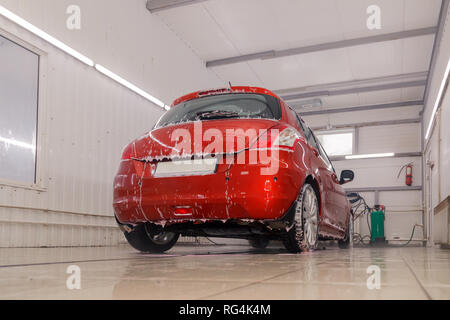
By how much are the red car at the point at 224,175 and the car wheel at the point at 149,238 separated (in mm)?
14

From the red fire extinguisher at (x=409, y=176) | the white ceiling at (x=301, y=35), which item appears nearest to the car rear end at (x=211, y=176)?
the white ceiling at (x=301, y=35)

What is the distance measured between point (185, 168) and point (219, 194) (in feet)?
1.07

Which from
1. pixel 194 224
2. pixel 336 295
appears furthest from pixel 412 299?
pixel 194 224

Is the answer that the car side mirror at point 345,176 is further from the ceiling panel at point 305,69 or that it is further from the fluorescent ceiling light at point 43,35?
the ceiling panel at point 305,69

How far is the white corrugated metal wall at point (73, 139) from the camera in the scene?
5.29 meters

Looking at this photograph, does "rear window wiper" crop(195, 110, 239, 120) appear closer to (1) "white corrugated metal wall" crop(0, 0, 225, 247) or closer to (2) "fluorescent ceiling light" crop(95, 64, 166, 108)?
(1) "white corrugated metal wall" crop(0, 0, 225, 247)

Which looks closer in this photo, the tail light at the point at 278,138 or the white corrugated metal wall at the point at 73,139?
the tail light at the point at 278,138

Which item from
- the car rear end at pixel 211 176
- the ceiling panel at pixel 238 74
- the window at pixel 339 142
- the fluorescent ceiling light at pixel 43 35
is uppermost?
→ the ceiling panel at pixel 238 74

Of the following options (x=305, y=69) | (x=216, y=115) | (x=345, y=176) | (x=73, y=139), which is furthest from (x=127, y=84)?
(x=305, y=69)

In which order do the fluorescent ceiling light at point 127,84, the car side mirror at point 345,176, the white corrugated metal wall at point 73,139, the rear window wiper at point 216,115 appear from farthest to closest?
1. the fluorescent ceiling light at point 127,84
2. the car side mirror at point 345,176
3. the white corrugated metal wall at point 73,139
4. the rear window wiper at point 216,115

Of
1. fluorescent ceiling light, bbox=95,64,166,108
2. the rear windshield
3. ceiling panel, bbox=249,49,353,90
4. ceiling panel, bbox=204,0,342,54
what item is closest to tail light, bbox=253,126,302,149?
the rear windshield

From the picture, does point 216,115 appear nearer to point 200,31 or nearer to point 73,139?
point 73,139

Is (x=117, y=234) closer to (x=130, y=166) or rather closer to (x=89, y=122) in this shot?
(x=89, y=122)

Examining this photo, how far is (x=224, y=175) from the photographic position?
3078 mm
